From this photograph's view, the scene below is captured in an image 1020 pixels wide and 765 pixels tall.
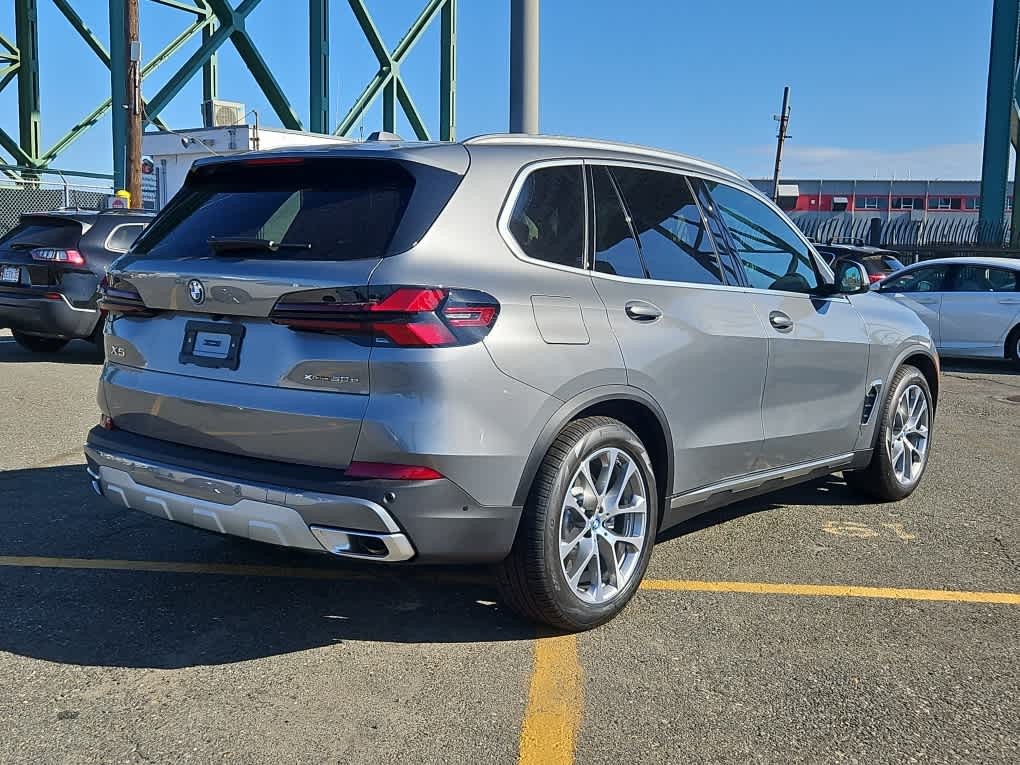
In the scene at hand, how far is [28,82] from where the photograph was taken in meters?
40.8

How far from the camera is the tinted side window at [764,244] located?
4766 millimetres

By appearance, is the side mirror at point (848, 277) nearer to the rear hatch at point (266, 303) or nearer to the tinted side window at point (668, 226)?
the tinted side window at point (668, 226)

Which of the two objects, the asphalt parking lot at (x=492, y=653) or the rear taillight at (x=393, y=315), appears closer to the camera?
the asphalt parking lot at (x=492, y=653)

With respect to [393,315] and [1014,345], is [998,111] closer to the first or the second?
[1014,345]

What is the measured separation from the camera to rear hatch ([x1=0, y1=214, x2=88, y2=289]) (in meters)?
10.8

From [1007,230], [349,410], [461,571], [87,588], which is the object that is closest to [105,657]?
[87,588]

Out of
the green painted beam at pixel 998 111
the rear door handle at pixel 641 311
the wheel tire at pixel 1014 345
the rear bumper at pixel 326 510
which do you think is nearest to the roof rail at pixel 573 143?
the rear door handle at pixel 641 311

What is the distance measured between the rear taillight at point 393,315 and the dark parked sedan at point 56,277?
816 centimetres

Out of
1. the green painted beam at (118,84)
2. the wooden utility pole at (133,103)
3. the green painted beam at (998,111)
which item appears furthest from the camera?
the green painted beam at (998,111)

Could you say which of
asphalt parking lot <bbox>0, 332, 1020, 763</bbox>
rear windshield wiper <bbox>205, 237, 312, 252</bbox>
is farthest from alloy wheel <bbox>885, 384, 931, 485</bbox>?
rear windshield wiper <bbox>205, 237, 312, 252</bbox>

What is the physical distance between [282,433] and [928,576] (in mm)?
2975

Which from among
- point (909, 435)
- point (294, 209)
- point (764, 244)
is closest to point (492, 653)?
point (294, 209)

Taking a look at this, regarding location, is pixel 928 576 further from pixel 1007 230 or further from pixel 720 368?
pixel 1007 230

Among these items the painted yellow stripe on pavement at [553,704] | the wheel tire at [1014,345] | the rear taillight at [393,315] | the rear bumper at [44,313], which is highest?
the rear taillight at [393,315]
